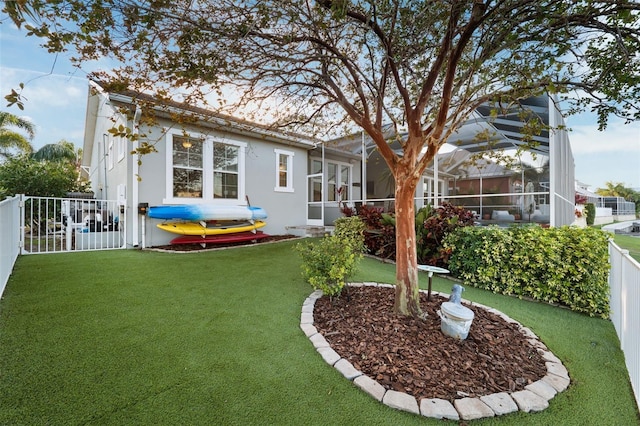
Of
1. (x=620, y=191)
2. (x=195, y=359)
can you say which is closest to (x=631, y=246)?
(x=195, y=359)

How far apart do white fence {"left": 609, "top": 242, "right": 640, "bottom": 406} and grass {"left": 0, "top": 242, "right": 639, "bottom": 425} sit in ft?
0.53

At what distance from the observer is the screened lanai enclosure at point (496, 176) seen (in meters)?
7.53

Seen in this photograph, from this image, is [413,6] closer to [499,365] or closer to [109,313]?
[499,365]

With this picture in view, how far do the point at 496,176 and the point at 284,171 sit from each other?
403 inches

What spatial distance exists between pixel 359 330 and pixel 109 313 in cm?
286

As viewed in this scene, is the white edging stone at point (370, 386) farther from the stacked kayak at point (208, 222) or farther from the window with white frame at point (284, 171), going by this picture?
the window with white frame at point (284, 171)

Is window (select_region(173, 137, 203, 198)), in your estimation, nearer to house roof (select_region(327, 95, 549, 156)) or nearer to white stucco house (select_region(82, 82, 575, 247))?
white stucco house (select_region(82, 82, 575, 247))

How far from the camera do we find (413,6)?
322 cm

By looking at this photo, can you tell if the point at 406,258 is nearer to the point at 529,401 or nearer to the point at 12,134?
the point at 529,401

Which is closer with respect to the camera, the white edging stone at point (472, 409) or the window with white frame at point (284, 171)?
the white edging stone at point (472, 409)

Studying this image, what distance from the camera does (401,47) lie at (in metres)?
3.65

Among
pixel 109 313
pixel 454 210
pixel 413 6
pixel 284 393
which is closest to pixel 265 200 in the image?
pixel 454 210

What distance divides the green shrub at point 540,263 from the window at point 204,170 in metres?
6.69

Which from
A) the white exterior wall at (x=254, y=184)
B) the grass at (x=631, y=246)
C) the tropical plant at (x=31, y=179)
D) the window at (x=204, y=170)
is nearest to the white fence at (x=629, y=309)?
the grass at (x=631, y=246)
